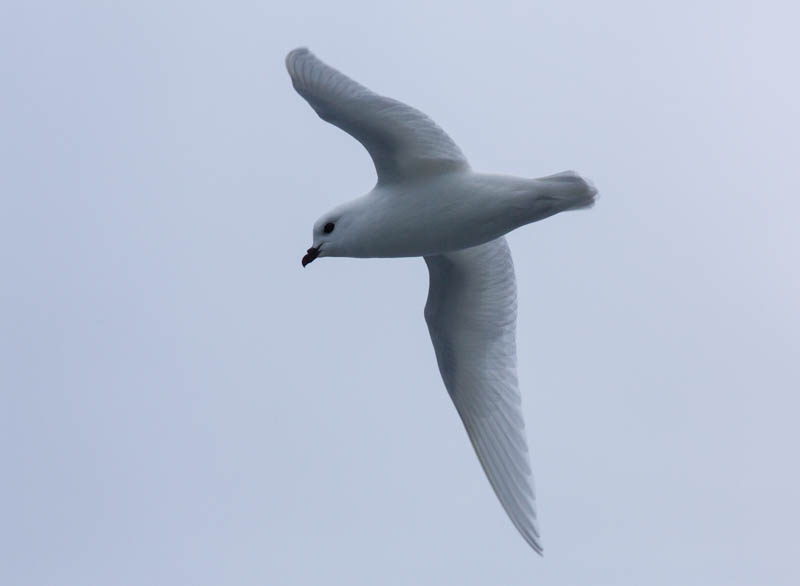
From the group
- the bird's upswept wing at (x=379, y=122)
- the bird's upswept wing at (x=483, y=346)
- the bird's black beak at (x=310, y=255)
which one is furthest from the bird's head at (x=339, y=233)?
the bird's upswept wing at (x=483, y=346)

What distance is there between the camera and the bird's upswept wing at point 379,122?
39.7ft

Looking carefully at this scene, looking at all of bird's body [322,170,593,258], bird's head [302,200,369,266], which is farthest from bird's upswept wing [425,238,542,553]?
bird's head [302,200,369,266]

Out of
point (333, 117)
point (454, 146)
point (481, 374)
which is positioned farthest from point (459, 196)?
point (481, 374)

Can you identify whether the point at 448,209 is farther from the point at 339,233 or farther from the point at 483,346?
the point at 483,346

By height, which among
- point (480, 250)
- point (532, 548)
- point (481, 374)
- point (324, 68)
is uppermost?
point (324, 68)

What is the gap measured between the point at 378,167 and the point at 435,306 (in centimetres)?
216

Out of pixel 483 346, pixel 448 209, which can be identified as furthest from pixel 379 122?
pixel 483 346

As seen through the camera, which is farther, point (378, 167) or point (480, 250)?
point (480, 250)

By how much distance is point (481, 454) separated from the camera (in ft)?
48.8

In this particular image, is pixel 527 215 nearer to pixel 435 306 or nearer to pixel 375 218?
pixel 375 218

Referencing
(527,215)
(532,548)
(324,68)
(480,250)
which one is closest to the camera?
(324,68)

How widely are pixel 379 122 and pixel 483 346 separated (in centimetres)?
328

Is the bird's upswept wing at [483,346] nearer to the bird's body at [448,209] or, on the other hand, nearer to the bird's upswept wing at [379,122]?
the bird's body at [448,209]

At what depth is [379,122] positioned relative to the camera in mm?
12711
